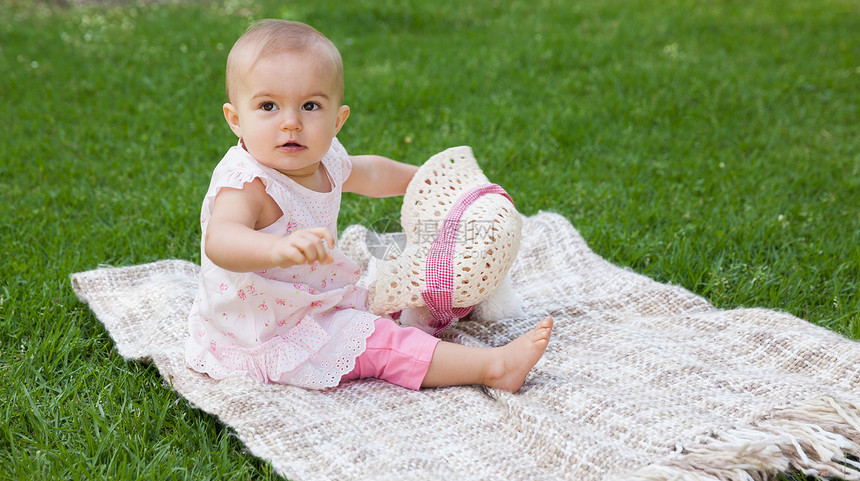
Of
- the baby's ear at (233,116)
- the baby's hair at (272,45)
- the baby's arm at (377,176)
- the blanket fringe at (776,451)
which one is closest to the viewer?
the blanket fringe at (776,451)

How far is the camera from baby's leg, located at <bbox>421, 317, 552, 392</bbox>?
1.92m

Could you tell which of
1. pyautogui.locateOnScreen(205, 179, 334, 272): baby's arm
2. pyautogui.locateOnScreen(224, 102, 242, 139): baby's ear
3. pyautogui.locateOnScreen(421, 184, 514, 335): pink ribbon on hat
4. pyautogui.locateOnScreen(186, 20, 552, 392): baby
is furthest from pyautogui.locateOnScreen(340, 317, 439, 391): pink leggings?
pyautogui.locateOnScreen(224, 102, 242, 139): baby's ear

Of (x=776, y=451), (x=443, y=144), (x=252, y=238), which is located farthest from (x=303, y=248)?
(x=443, y=144)

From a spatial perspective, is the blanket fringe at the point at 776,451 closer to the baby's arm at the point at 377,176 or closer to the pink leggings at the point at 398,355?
the pink leggings at the point at 398,355

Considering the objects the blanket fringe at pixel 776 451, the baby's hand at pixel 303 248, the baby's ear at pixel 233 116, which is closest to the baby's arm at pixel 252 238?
the baby's hand at pixel 303 248

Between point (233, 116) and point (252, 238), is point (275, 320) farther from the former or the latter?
point (233, 116)

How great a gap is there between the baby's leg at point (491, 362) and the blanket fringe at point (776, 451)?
0.44 m

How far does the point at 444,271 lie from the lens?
2047mm

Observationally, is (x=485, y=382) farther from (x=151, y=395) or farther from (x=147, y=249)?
(x=147, y=249)

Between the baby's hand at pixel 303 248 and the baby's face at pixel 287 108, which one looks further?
the baby's face at pixel 287 108

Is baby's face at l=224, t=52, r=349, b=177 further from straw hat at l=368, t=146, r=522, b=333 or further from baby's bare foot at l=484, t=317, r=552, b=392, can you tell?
baby's bare foot at l=484, t=317, r=552, b=392

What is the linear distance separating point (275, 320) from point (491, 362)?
0.55m

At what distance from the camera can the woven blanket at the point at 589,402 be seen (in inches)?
62.8

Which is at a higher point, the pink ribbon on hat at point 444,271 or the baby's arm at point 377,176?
the baby's arm at point 377,176
